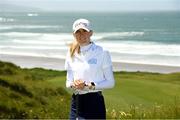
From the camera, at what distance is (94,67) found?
4.48 m

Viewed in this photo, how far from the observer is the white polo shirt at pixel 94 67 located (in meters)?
4.49

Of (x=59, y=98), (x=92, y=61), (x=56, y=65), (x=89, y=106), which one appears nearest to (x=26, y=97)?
(x=59, y=98)

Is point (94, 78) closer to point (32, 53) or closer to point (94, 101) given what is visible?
point (94, 101)

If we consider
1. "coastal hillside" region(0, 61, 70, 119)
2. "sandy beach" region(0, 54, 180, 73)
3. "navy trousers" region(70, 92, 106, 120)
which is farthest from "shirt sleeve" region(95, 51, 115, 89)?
"sandy beach" region(0, 54, 180, 73)

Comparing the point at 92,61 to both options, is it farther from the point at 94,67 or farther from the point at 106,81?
the point at 106,81

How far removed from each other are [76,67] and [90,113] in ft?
1.38

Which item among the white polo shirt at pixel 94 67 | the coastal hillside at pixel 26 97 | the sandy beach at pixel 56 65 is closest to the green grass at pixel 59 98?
the coastal hillside at pixel 26 97

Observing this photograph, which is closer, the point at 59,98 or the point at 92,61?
the point at 92,61

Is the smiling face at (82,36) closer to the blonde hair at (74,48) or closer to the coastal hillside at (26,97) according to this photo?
the blonde hair at (74,48)

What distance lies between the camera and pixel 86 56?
454cm

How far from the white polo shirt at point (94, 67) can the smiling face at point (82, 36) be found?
0.04 meters

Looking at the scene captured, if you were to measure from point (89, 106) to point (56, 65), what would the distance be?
35.5 meters

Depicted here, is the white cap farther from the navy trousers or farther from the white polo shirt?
the navy trousers

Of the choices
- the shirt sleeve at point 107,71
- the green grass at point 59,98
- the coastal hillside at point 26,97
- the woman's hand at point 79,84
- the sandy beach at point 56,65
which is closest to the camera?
the woman's hand at point 79,84
